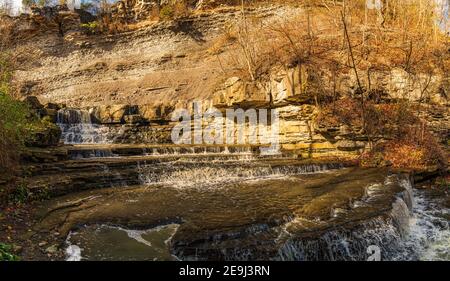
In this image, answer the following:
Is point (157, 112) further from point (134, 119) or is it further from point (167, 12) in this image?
point (167, 12)

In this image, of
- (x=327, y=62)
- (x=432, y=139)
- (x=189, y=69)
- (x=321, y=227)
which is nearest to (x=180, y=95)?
(x=189, y=69)

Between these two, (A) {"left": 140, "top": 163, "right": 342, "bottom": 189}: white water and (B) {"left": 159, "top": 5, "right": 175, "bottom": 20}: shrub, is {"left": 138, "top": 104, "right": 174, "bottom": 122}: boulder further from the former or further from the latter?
(B) {"left": 159, "top": 5, "right": 175, "bottom": 20}: shrub

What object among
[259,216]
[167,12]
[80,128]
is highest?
[167,12]

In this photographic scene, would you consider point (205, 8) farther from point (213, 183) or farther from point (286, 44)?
point (213, 183)

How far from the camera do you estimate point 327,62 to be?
1521cm

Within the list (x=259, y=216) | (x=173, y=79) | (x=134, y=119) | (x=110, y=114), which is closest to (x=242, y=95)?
(x=134, y=119)

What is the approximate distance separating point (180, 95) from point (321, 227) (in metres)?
16.7

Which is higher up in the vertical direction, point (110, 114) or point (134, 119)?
point (110, 114)

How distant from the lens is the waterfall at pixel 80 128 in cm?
1781

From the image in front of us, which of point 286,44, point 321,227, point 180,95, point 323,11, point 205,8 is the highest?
point 205,8

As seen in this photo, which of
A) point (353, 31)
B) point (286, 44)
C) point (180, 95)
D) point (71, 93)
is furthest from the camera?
point (71, 93)

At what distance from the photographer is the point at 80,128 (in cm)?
1833

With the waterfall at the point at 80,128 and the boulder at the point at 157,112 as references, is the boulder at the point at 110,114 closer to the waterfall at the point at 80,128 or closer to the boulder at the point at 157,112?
the waterfall at the point at 80,128

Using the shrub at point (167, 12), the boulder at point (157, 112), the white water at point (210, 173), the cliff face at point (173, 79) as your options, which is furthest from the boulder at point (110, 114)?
the shrub at point (167, 12)
